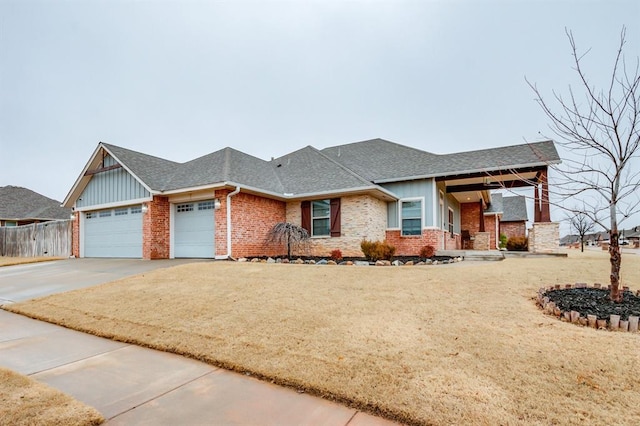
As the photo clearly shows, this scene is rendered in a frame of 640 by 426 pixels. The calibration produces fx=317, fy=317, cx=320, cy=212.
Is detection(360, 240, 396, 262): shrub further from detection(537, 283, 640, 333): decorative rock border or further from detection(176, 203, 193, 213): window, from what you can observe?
detection(176, 203, 193, 213): window

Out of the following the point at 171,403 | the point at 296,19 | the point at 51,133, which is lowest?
the point at 171,403

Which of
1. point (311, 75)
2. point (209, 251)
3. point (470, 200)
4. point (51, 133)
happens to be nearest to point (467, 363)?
point (209, 251)

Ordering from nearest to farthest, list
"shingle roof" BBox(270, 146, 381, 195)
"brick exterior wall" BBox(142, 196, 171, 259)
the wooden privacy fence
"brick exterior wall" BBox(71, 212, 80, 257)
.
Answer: "brick exterior wall" BBox(142, 196, 171, 259) → "shingle roof" BBox(270, 146, 381, 195) → "brick exterior wall" BBox(71, 212, 80, 257) → the wooden privacy fence

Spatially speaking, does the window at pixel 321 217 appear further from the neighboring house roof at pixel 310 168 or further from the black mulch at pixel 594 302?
the black mulch at pixel 594 302

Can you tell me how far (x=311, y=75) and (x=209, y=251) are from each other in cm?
1019

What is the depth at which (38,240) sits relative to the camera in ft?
60.8

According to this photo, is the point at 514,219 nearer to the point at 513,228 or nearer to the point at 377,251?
the point at 513,228

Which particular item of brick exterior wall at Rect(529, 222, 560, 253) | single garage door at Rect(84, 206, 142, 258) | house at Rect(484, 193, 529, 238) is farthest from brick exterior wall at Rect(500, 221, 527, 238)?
single garage door at Rect(84, 206, 142, 258)

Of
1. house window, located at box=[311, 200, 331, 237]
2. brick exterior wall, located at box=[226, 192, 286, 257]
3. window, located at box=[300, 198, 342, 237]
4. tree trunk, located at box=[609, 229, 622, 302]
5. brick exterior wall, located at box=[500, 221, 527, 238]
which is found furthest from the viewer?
brick exterior wall, located at box=[500, 221, 527, 238]

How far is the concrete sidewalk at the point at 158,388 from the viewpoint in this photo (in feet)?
8.24

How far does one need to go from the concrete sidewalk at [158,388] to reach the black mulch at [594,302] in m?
4.12

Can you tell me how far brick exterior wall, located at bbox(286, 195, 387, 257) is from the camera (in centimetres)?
1302

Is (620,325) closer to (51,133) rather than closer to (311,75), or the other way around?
(311,75)

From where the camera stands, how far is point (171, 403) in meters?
2.75
